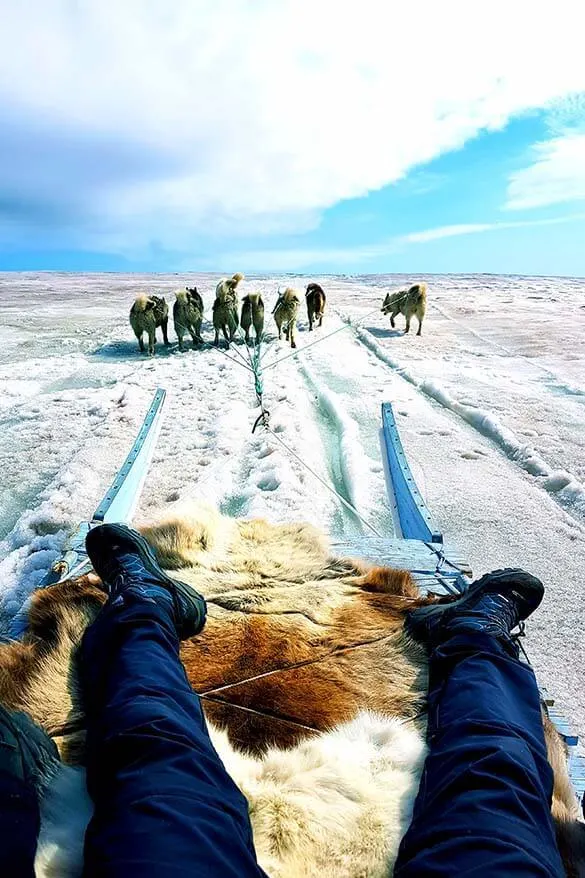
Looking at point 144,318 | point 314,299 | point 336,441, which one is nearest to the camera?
point 336,441

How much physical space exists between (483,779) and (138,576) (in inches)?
44.6

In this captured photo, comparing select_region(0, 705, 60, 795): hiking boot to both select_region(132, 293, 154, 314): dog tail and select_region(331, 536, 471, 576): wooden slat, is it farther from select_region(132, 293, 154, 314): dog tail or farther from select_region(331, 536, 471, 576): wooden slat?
select_region(132, 293, 154, 314): dog tail

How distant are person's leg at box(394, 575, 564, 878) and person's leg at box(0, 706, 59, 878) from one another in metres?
0.64

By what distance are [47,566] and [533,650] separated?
2.38 meters

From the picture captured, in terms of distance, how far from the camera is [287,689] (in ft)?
5.19

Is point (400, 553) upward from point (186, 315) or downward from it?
downward

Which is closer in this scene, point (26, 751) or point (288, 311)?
point (26, 751)

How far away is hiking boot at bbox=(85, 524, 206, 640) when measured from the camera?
1.72 m

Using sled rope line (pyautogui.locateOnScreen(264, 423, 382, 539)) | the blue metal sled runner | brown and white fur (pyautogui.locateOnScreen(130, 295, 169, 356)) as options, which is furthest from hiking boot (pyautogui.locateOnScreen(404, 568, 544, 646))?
brown and white fur (pyautogui.locateOnScreen(130, 295, 169, 356))

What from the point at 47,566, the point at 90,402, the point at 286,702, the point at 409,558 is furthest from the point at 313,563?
the point at 90,402

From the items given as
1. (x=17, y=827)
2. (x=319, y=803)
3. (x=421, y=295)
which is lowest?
(x=319, y=803)

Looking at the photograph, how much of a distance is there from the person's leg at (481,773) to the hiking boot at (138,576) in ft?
2.41

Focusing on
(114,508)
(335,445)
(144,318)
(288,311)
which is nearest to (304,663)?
(114,508)

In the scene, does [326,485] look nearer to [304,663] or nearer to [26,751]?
[304,663]
